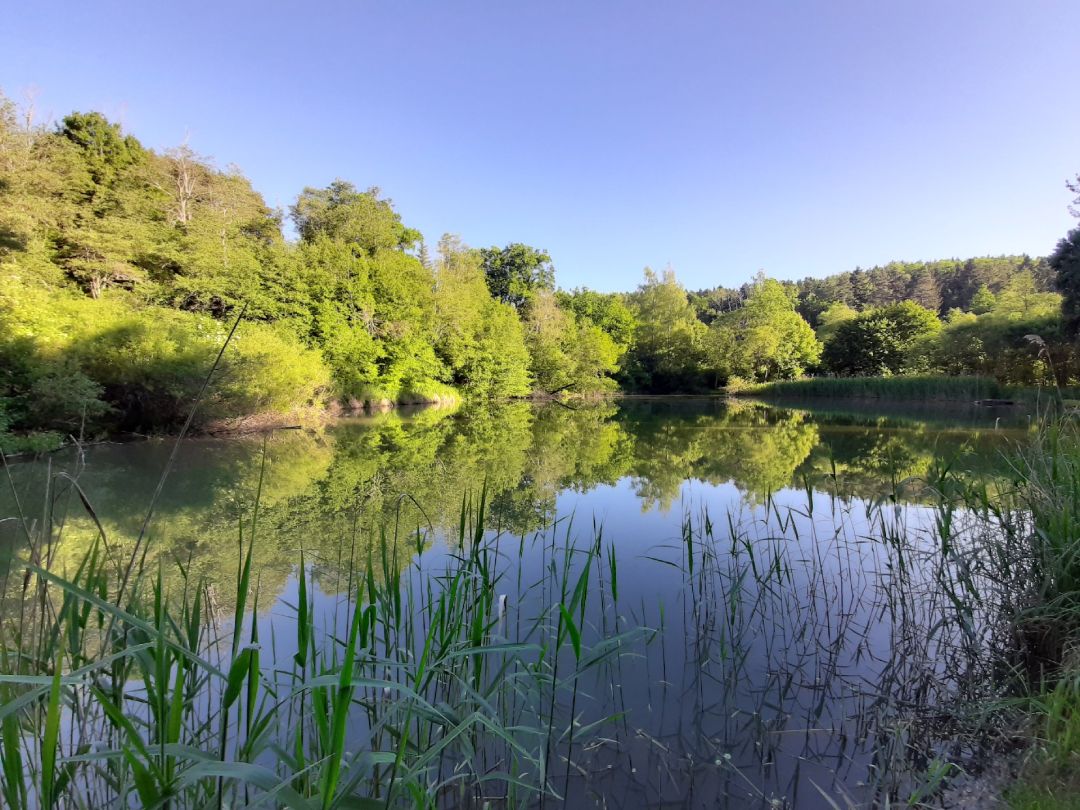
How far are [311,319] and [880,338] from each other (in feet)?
102

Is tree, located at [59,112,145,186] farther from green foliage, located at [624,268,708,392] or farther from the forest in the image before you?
green foliage, located at [624,268,708,392]

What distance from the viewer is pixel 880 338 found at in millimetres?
30453

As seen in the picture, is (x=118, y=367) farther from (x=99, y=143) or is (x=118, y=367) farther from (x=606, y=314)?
(x=606, y=314)

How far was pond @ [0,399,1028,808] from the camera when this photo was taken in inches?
69.1

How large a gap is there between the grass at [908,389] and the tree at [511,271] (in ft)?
58.2

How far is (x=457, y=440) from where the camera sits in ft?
35.8

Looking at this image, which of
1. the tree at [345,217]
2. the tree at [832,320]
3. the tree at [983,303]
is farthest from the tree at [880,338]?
the tree at [345,217]

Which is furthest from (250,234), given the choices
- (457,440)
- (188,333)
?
(457,440)

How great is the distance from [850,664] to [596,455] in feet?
22.7

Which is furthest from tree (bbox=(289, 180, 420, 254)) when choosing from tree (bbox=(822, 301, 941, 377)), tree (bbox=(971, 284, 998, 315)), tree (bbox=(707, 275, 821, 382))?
tree (bbox=(971, 284, 998, 315))

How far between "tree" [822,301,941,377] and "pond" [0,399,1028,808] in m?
25.6

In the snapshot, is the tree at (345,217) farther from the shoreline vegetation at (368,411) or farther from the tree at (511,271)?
the tree at (511,271)

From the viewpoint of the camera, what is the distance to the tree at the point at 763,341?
32.4m

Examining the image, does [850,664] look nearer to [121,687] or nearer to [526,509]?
[121,687]
